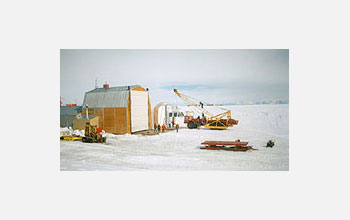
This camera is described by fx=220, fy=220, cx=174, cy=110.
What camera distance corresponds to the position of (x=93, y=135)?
7582 millimetres

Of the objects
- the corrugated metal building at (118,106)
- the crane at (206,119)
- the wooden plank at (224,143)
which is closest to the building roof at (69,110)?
the corrugated metal building at (118,106)

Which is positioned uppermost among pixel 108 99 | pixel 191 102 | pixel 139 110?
pixel 108 99

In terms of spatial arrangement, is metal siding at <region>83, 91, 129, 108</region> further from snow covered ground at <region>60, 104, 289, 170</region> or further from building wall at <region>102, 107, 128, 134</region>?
snow covered ground at <region>60, 104, 289, 170</region>

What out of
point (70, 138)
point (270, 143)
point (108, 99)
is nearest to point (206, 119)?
point (270, 143)

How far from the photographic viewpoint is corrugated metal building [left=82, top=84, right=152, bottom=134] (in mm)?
7961

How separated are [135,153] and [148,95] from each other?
7.22 feet

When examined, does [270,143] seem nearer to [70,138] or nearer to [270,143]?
[270,143]

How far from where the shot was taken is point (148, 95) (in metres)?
8.00

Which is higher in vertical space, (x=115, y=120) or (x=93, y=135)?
(x=115, y=120)

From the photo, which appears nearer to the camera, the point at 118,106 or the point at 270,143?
the point at 270,143

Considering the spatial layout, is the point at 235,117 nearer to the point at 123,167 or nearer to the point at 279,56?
the point at 279,56

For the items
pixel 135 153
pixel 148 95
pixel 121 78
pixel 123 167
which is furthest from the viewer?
pixel 148 95

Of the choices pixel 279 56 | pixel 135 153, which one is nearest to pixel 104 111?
pixel 135 153

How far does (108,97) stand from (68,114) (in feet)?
4.82
